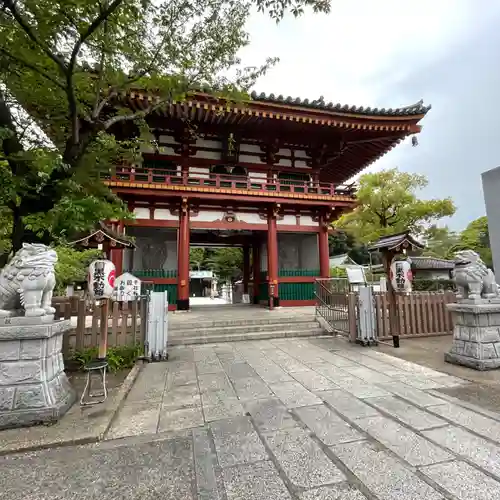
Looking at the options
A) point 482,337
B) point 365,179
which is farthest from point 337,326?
→ point 365,179

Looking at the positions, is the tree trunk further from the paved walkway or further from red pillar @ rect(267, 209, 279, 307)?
red pillar @ rect(267, 209, 279, 307)

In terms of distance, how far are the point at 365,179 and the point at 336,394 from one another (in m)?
18.6

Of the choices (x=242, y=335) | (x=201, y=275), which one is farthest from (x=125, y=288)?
(x=201, y=275)

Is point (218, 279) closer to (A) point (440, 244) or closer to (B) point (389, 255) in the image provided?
(A) point (440, 244)

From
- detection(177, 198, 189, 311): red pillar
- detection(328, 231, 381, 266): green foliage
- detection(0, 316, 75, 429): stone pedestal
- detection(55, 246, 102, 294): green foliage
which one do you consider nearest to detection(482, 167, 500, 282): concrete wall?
detection(0, 316, 75, 429): stone pedestal

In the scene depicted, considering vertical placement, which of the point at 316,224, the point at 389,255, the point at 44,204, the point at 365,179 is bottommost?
the point at 389,255

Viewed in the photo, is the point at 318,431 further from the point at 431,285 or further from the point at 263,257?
the point at 431,285

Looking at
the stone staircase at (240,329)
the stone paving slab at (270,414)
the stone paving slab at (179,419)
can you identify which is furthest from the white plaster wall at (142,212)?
the stone paving slab at (270,414)

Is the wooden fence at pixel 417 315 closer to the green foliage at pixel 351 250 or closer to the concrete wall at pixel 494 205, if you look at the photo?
the concrete wall at pixel 494 205

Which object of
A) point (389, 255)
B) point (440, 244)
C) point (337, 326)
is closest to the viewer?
point (389, 255)

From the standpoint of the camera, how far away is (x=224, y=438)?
2.57 metres

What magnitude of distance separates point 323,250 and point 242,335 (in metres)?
6.11

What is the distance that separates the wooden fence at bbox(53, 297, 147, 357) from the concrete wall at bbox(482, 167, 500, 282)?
7.62 m

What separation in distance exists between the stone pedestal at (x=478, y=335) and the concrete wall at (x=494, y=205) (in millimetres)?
2185
